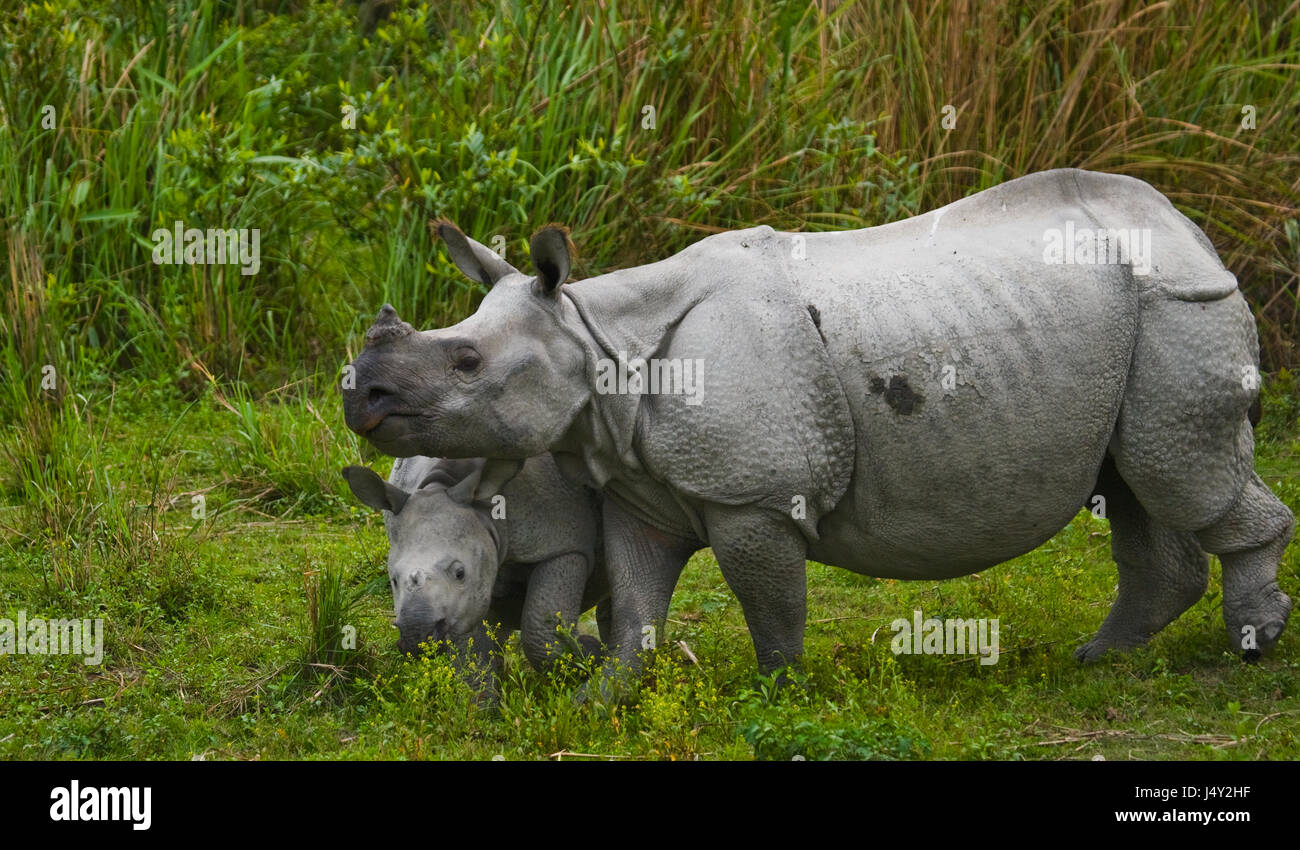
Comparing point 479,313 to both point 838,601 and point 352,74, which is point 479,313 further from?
point 352,74

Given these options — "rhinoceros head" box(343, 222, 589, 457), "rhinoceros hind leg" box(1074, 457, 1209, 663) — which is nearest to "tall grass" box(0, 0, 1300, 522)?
"rhinoceros hind leg" box(1074, 457, 1209, 663)

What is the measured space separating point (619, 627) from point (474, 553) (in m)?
0.60

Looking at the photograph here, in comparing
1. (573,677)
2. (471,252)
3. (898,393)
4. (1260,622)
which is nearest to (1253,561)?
(1260,622)

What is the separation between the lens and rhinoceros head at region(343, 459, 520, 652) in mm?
5977

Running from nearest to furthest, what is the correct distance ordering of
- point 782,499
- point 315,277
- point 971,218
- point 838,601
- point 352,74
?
1. point 782,499
2. point 971,218
3. point 838,601
4. point 315,277
5. point 352,74

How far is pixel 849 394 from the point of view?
591 centimetres

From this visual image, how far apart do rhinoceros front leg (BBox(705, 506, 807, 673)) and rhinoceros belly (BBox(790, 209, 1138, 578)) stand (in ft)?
0.78

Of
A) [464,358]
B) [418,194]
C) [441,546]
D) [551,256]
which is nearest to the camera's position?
[464,358]

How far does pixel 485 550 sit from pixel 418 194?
13.8 ft

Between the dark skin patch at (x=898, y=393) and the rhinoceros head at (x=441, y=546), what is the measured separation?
1338mm

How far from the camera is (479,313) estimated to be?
5992 millimetres

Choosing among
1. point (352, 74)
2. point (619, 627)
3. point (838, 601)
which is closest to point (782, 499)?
point (619, 627)

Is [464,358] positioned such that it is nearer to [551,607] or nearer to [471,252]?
[471,252]

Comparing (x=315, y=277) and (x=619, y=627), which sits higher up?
(x=315, y=277)
